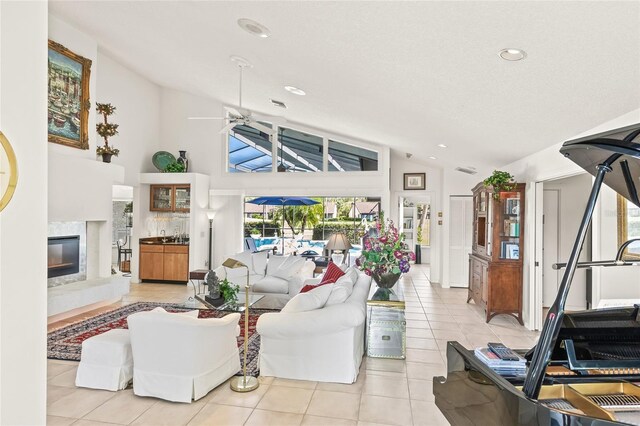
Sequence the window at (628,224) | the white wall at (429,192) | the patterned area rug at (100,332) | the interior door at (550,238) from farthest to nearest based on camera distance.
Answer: the white wall at (429,192) < the interior door at (550,238) < the window at (628,224) < the patterned area rug at (100,332)

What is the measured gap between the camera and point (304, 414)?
2.88 meters

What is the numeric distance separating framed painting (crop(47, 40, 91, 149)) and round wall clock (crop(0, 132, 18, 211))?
200 inches

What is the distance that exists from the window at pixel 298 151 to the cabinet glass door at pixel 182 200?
7.18 ft

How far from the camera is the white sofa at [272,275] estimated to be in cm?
627

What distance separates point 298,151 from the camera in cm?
893

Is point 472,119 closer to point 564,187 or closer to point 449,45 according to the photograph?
point 449,45

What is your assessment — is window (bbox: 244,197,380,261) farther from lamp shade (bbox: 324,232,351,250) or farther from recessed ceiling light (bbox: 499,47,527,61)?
recessed ceiling light (bbox: 499,47,527,61)

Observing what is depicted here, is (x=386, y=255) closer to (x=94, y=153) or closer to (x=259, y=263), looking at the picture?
(x=259, y=263)

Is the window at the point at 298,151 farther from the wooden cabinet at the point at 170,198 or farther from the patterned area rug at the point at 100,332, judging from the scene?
the patterned area rug at the point at 100,332

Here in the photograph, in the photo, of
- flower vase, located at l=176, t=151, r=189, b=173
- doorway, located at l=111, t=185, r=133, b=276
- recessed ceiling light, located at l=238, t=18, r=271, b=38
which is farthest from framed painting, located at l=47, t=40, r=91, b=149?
recessed ceiling light, located at l=238, t=18, r=271, b=38

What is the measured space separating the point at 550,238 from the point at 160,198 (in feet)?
25.9

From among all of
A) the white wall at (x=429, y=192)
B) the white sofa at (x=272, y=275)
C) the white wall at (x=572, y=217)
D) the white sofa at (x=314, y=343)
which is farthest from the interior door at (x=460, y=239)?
the white sofa at (x=314, y=343)

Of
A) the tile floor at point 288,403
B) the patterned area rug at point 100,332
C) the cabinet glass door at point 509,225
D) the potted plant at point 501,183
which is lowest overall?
the patterned area rug at point 100,332

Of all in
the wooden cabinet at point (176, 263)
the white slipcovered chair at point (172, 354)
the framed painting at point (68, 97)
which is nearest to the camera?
the white slipcovered chair at point (172, 354)
